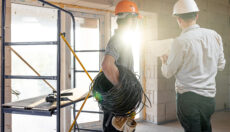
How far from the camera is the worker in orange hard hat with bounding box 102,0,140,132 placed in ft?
4.99

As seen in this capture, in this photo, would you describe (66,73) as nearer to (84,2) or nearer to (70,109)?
(70,109)

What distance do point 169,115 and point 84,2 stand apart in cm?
256

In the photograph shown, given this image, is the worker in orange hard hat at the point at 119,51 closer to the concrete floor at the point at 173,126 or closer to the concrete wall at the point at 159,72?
the concrete wall at the point at 159,72

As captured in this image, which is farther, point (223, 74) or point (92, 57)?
point (223, 74)

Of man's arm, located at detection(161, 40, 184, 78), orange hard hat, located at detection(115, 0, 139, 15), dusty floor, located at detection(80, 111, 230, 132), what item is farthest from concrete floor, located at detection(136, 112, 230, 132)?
orange hard hat, located at detection(115, 0, 139, 15)

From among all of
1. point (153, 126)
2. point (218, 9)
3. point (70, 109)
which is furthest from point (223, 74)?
point (70, 109)

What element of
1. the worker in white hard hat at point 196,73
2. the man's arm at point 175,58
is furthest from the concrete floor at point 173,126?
the man's arm at point 175,58

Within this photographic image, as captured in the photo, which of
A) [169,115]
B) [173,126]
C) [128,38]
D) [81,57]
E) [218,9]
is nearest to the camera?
[128,38]

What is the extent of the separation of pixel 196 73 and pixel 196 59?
0.11m

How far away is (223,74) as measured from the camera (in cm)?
511

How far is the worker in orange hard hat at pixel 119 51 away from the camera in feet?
4.99

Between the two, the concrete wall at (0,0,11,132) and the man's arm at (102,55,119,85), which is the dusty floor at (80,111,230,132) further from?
the man's arm at (102,55,119,85)

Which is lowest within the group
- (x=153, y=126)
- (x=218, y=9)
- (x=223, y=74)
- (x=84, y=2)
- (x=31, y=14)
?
(x=153, y=126)

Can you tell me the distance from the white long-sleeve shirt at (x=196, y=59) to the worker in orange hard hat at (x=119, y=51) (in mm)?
391
